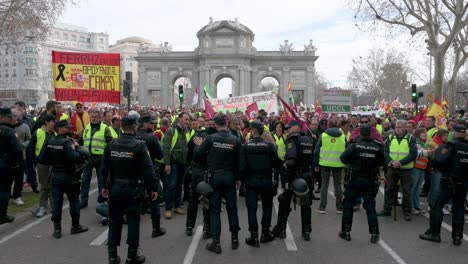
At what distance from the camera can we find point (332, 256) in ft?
20.3

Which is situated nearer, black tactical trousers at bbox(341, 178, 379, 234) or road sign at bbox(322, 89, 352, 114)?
black tactical trousers at bbox(341, 178, 379, 234)

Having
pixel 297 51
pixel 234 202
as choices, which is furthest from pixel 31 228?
pixel 297 51

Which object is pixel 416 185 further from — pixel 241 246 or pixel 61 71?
pixel 61 71

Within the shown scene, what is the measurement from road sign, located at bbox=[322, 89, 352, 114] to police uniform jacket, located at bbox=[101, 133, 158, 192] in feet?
31.3

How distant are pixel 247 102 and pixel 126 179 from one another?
1431cm

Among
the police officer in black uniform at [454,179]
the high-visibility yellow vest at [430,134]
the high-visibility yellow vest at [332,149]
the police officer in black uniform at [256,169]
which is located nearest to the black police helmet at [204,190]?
the police officer in black uniform at [256,169]

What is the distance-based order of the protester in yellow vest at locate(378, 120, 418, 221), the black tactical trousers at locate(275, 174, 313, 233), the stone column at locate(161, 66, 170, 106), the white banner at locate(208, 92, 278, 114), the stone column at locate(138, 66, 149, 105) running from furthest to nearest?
the stone column at locate(138, 66, 149, 105)
the stone column at locate(161, 66, 170, 106)
the white banner at locate(208, 92, 278, 114)
the protester in yellow vest at locate(378, 120, 418, 221)
the black tactical trousers at locate(275, 174, 313, 233)

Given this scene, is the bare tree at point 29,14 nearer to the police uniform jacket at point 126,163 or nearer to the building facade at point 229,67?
the police uniform jacket at point 126,163

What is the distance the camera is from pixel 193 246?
659 cm

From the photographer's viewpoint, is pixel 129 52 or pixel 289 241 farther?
pixel 129 52

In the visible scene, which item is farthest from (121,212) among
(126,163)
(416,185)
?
(416,185)

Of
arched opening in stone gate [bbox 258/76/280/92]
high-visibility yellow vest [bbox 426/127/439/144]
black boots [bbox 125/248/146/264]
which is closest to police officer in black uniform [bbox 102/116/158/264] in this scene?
black boots [bbox 125/248/146/264]

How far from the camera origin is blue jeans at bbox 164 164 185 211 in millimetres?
8391

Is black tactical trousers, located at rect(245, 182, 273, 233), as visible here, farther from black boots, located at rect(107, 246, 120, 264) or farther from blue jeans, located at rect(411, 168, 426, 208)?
blue jeans, located at rect(411, 168, 426, 208)
